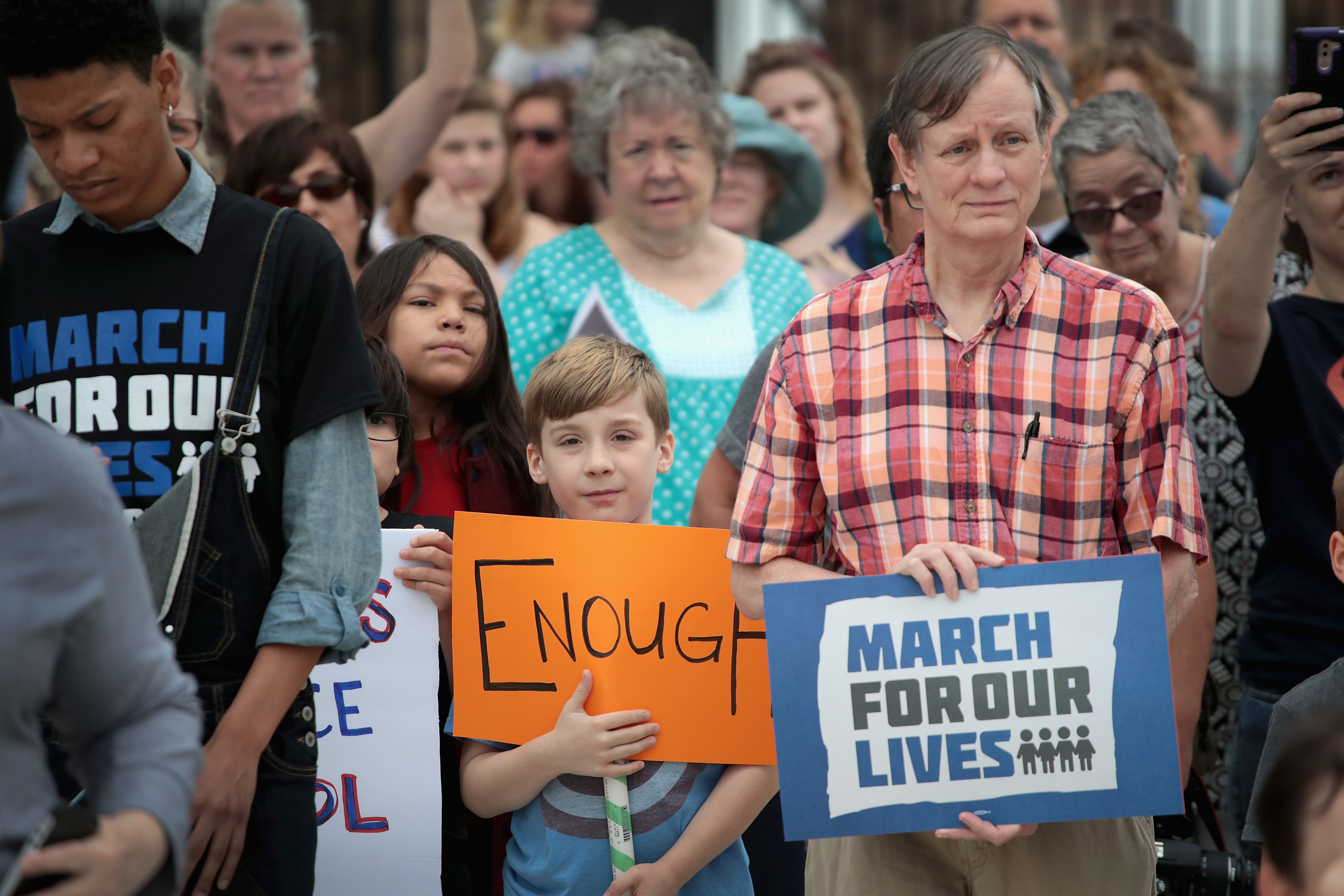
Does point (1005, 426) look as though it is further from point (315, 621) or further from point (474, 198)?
point (474, 198)

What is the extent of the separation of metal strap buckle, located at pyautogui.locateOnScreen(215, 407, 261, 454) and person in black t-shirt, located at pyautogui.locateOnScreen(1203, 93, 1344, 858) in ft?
6.88

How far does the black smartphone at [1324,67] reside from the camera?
301 centimetres

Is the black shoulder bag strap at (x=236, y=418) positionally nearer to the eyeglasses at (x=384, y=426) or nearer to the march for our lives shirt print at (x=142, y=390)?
the march for our lives shirt print at (x=142, y=390)

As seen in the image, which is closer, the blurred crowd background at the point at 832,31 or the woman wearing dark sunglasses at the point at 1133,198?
the woman wearing dark sunglasses at the point at 1133,198

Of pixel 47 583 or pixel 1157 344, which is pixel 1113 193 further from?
pixel 47 583

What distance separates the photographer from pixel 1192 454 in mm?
2414

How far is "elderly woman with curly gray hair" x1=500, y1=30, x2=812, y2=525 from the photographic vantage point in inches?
167

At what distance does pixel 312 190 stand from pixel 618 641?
1.97 m

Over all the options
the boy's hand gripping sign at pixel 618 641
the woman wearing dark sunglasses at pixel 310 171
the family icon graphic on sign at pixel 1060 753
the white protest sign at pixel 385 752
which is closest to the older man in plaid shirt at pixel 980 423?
the family icon graphic on sign at pixel 1060 753

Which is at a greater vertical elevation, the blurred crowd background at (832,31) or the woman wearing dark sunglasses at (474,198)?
the blurred crowd background at (832,31)

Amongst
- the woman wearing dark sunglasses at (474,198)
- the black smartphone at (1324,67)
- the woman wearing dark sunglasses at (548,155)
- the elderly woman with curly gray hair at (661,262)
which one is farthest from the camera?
the woman wearing dark sunglasses at (548,155)

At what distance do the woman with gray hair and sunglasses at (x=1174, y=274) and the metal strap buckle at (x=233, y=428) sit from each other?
2278mm

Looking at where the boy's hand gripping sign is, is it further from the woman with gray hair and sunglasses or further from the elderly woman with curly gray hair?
the woman with gray hair and sunglasses

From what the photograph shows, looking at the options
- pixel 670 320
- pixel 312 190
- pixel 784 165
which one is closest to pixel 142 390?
pixel 312 190
